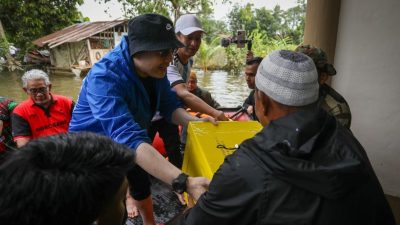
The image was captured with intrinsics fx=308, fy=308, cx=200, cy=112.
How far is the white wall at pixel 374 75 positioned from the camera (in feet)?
9.18

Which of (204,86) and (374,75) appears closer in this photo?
(374,75)

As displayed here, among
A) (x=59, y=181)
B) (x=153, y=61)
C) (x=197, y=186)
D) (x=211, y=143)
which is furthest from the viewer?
(x=211, y=143)

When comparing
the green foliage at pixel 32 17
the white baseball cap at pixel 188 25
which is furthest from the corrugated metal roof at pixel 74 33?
the white baseball cap at pixel 188 25

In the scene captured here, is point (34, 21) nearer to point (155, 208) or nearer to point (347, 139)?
point (155, 208)

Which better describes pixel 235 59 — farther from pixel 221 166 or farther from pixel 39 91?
pixel 221 166

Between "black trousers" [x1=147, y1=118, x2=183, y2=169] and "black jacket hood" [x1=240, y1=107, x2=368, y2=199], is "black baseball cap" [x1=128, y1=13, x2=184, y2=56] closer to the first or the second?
"black jacket hood" [x1=240, y1=107, x2=368, y2=199]

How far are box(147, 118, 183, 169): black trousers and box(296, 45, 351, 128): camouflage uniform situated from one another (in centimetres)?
138

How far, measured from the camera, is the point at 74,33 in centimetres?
1888

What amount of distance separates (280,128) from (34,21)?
2119 centimetres

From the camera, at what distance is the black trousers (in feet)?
9.66

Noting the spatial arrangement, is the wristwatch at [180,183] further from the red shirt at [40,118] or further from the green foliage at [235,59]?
the green foliage at [235,59]

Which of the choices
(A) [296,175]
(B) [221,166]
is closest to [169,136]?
(B) [221,166]

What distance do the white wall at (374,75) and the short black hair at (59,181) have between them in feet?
9.19

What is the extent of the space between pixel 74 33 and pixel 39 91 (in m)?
17.5
